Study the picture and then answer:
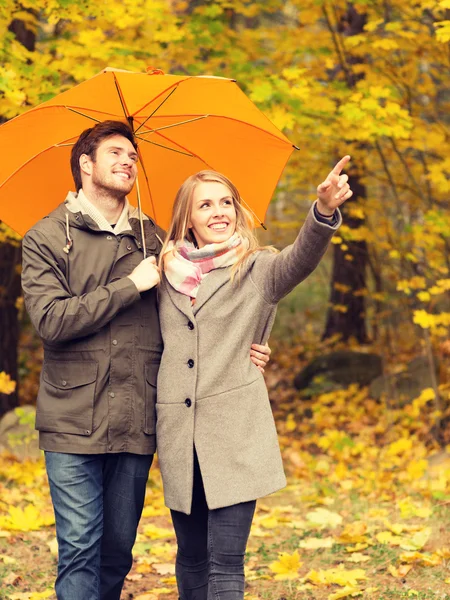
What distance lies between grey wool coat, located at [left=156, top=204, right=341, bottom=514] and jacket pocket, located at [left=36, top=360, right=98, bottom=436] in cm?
27

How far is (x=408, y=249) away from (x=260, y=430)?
17.1 ft

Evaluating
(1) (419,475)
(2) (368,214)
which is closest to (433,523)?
(1) (419,475)

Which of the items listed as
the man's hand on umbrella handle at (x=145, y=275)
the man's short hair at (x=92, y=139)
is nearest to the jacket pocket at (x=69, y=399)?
the man's hand on umbrella handle at (x=145, y=275)

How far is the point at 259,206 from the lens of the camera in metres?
3.50

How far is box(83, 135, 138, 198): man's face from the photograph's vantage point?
122 inches

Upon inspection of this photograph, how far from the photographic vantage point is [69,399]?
118 inches

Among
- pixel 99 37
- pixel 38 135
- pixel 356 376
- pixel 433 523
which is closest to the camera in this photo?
pixel 38 135

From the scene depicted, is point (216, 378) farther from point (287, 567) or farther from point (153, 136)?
point (287, 567)

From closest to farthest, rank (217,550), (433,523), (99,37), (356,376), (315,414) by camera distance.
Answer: (217,550) → (433,523) → (99,37) → (315,414) → (356,376)

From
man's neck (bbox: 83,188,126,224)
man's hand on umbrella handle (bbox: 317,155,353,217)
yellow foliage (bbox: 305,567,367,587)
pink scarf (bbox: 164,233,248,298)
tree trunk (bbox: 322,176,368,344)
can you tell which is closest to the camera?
man's hand on umbrella handle (bbox: 317,155,353,217)

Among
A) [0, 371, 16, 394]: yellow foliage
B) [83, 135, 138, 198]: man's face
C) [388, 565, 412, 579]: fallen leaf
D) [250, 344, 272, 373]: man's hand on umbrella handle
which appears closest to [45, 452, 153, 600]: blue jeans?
[250, 344, 272, 373]: man's hand on umbrella handle

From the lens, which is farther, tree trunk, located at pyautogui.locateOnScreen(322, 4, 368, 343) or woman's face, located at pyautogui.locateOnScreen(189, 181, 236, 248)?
tree trunk, located at pyautogui.locateOnScreen(322, 4, 368, 343)

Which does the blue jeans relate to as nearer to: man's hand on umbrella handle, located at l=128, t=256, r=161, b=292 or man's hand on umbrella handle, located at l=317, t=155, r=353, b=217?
man's hand on umbrella handle, located at l=128, t=256, r=161, b=292

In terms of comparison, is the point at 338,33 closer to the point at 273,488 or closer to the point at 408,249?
the point at 408,249
